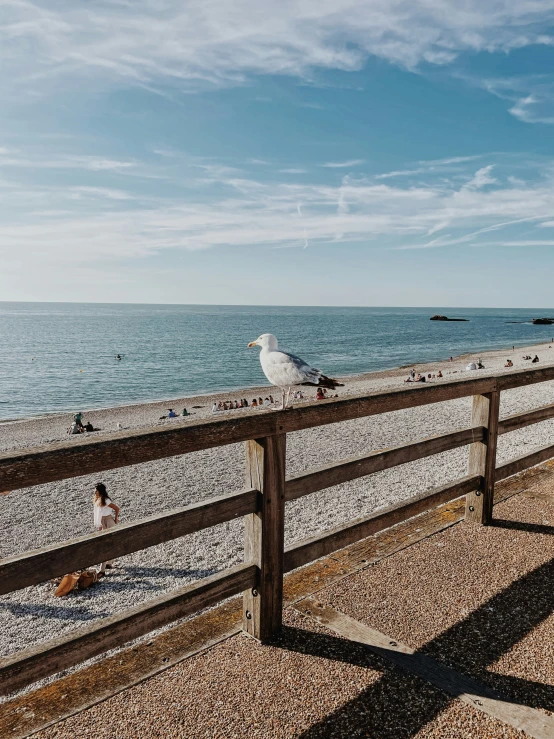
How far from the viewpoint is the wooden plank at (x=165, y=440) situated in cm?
203

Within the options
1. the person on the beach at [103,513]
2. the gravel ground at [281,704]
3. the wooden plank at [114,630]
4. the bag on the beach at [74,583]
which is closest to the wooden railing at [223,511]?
the wooden plank at [114,630]

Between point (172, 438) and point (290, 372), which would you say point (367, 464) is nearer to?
point (290, 372)

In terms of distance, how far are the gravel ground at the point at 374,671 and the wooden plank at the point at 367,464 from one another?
2.51 feet

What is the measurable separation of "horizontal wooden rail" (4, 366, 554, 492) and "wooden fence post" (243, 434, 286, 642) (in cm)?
14

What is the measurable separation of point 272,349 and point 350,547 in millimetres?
1791

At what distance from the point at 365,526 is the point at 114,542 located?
176cm

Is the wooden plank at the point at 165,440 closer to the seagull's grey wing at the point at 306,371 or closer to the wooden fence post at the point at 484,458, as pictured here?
the seagull's grey wing at the point at 306,371

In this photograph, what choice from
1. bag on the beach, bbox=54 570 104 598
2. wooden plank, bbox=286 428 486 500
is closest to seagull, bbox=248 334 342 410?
wooden plank, bbox=286 428 486 500

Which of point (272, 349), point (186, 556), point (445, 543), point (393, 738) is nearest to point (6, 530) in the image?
point (186, 556)

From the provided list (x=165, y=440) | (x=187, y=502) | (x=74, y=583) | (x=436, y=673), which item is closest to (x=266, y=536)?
(x=165, y=440)

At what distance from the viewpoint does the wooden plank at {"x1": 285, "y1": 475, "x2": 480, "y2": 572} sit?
3.15 meters

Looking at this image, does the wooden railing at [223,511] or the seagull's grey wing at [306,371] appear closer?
the wooden railing at [223,511]

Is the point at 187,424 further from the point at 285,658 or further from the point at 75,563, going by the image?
the point at 285,658

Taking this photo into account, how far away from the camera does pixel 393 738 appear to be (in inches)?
89.7
